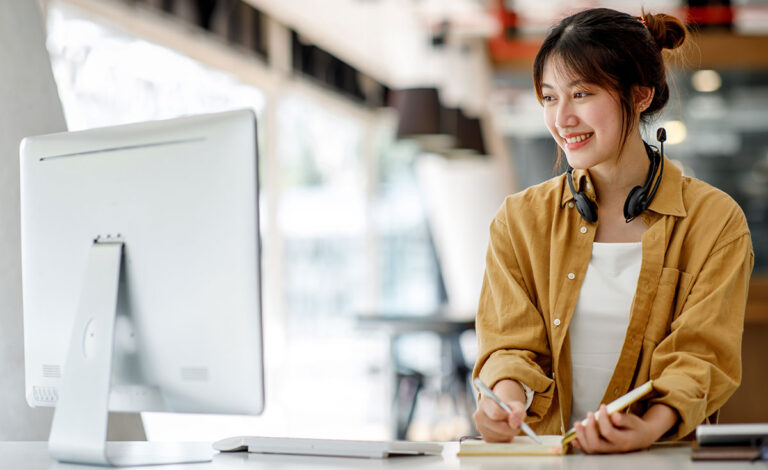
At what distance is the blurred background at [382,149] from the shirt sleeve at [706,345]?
132 inches

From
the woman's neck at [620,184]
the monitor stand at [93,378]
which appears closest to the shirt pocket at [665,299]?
the woman's neck at [620,184]

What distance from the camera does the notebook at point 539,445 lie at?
129cm

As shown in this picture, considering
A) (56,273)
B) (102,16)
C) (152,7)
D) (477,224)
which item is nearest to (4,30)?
(56,273)

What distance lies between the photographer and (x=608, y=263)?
1585 millimetres

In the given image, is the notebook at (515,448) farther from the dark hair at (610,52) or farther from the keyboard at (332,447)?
the dark hair at (610,52)

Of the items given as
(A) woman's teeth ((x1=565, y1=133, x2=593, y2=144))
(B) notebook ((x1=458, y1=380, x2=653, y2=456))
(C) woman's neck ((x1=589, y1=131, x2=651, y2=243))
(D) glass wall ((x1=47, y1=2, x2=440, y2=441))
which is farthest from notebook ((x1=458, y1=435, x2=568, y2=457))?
(D) glass wall ((x1=47, y1=2, x2=440, y2=441))

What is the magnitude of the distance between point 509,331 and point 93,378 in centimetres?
73

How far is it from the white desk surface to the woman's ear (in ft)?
2.00

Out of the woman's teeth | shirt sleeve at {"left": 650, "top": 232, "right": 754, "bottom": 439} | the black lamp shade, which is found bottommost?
shirt sleeve at {"left": 650, "top": 232, "right": 754, "bottom": 439}

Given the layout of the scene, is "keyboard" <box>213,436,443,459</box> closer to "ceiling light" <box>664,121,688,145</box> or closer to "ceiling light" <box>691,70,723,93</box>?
"ceiling light" <box>664,121,688,145</box>

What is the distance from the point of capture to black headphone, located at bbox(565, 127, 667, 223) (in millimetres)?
1543

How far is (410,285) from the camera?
955 centimetres

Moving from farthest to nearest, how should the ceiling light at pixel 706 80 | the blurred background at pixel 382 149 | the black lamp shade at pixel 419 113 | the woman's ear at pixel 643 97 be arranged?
the ceiling light at pixel 706 80, the blurred background at pixel 382 149, the black lamp shade at pixel 419 113, the woman's ear at pixel 643 97

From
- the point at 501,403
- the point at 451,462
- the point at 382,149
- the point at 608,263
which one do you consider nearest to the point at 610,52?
the point at 608,263
